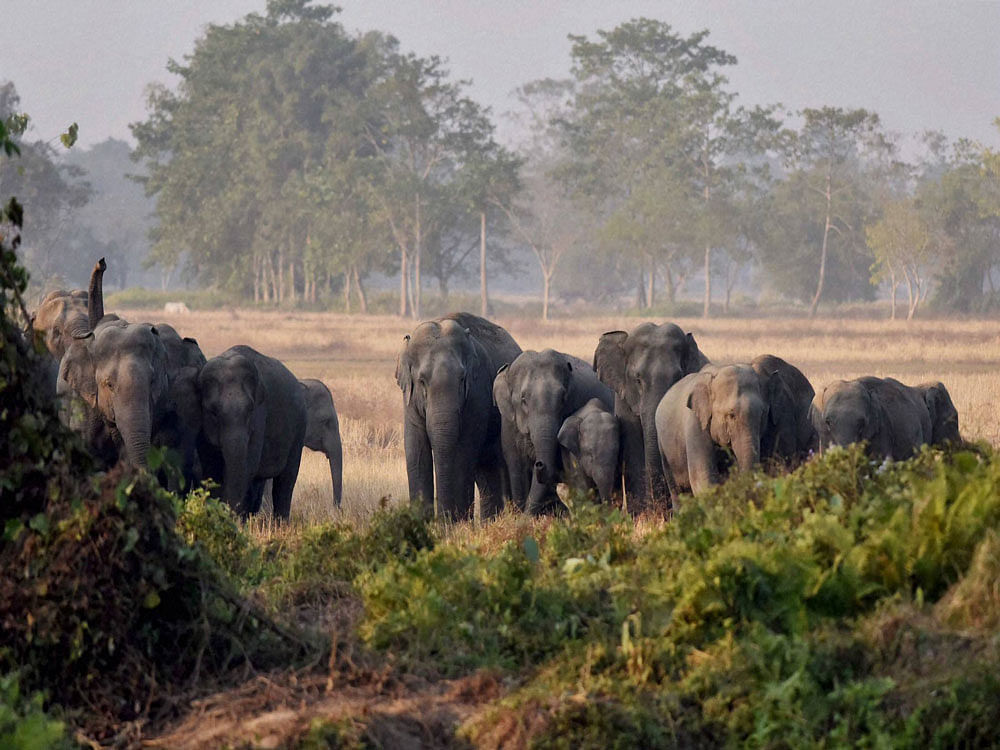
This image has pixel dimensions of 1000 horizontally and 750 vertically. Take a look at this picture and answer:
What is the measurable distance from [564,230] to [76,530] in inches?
4304

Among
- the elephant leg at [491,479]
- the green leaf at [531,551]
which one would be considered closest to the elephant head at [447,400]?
the elephant leg at [491,479]

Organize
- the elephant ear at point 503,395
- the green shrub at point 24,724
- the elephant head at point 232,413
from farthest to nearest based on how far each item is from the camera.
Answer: the elephant ear at point 503,395, the elephant head at point 232,413, the green shrub at point 24,724

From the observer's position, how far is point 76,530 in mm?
6801

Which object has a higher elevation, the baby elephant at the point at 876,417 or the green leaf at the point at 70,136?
the green leaf at the point at 70,136

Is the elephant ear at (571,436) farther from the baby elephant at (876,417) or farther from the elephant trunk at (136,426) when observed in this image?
the elephant trunk at (136,426)

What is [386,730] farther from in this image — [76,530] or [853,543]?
[853,543]

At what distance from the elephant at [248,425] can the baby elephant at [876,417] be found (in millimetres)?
5125

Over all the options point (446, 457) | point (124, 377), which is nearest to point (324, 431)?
point (446, 457)

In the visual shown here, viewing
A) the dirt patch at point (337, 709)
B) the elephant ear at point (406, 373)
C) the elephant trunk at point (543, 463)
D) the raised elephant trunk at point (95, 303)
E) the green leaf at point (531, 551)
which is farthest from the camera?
the elephant ear at point (406, 373)

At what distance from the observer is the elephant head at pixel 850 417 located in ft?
44.2

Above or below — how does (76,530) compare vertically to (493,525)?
above

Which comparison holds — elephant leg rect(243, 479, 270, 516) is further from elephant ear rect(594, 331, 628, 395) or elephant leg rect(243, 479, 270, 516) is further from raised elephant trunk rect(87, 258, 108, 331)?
elephant ear rect(594, 331, 628, 395)

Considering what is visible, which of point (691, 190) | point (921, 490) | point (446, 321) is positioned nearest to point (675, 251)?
point (691, 190)

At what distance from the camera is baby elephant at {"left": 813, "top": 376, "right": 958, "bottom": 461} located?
1350cm
